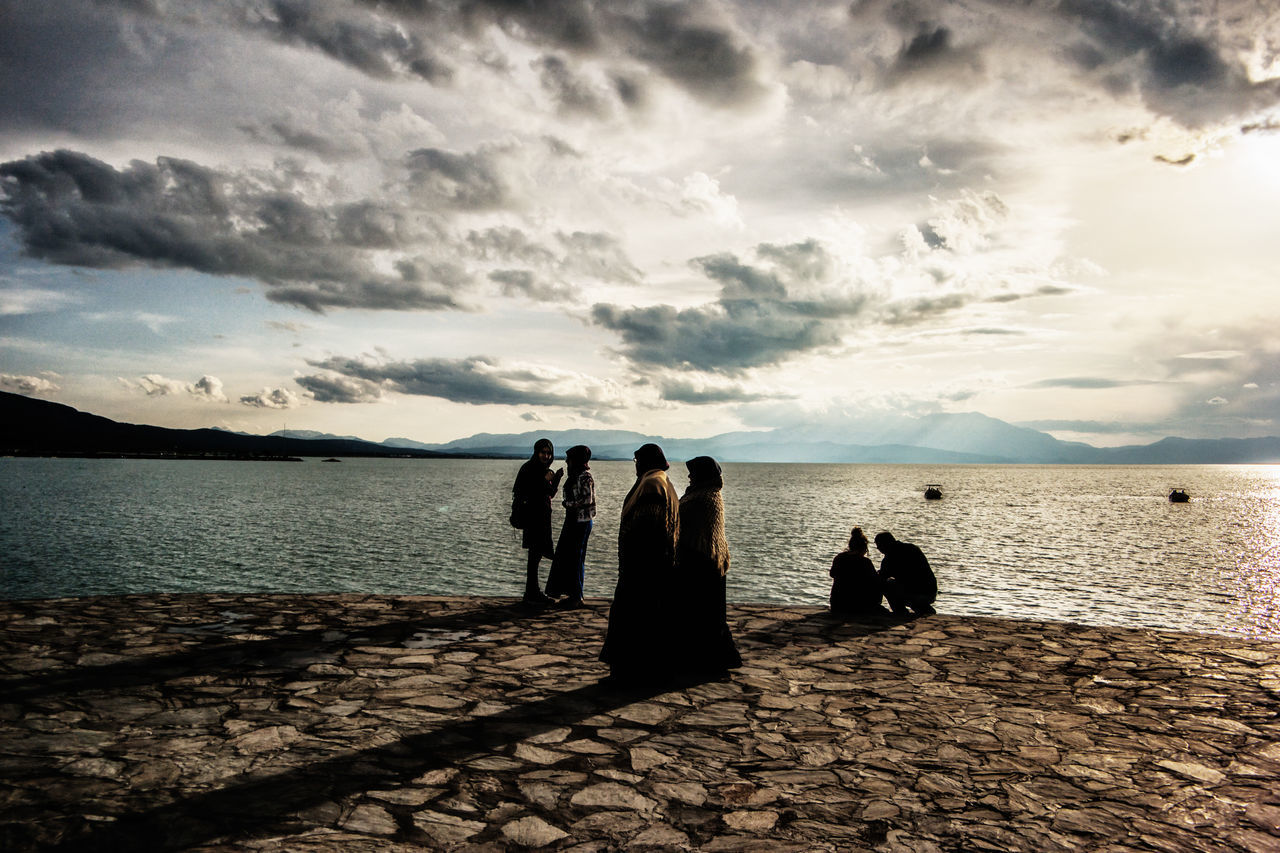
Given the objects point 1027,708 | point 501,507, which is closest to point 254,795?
point 1027,708

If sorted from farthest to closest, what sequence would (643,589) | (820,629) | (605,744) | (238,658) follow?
(820,629)
(238,658)
(643,589)
(605,744)

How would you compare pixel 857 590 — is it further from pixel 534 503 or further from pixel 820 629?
pixel 534 503

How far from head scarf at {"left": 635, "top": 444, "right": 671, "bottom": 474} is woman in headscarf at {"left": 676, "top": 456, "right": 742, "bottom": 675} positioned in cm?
35

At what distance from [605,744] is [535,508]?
5966 millimetres

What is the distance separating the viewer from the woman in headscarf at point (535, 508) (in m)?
11.1

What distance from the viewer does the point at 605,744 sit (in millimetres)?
5586

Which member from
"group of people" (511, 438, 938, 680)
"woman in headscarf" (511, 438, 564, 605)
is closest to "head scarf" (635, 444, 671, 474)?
"group of people" (511, 438, 938, 680)

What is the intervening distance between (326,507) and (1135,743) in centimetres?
7017

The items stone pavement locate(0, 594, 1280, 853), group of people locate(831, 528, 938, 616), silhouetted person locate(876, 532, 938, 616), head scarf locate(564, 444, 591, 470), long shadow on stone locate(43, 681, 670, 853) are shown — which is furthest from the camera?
silhouetted person locate(876, 532, 938, 616)

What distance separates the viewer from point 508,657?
812cm

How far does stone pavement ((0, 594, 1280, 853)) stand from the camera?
4211mm

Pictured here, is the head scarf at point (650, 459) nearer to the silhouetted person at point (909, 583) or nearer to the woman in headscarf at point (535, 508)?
the woman in headscarf at point (535, 508)

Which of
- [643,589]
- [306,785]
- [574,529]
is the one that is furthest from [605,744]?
[574,529]

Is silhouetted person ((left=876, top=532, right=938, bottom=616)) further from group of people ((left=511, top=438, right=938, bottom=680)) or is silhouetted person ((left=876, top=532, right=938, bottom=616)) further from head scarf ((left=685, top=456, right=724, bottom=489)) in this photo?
head scarf ((left=685, top=456, right=724, bottom=489))
